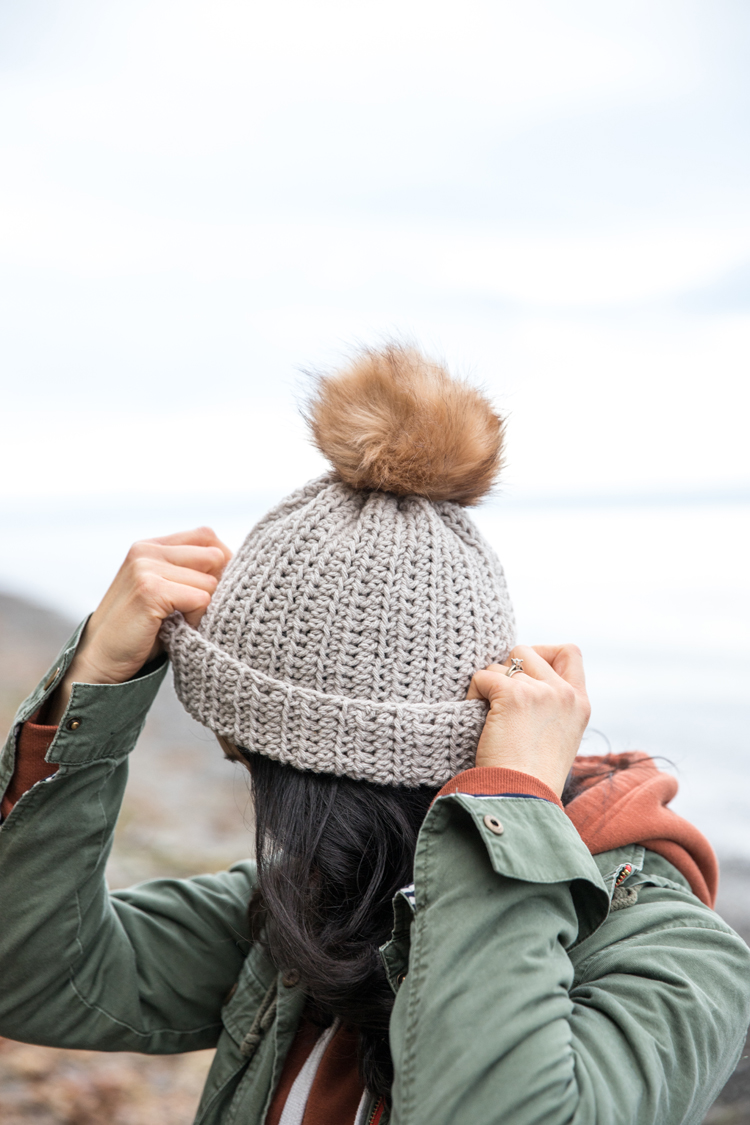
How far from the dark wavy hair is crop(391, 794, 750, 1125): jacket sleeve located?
179 millimetres

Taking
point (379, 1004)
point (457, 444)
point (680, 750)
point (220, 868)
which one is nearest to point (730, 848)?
point (680, 750)

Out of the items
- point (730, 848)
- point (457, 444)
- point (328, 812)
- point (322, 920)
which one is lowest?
point (730, 848)

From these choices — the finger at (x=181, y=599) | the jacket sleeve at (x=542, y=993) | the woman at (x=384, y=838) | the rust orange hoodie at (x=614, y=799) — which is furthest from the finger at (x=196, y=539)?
the jacket sleeve at (x=542, y=993)

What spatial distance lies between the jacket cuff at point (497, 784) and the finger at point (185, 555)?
59 centimetres

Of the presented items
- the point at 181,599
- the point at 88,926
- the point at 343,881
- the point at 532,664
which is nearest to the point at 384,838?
the point at 343,881

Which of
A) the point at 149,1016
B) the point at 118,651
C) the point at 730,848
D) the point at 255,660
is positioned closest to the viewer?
the point at 255,660

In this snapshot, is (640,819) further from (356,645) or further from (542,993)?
(356,645)

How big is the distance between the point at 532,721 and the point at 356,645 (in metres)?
0.27

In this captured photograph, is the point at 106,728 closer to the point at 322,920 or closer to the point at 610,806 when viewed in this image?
the point at 322,920

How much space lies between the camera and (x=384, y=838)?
1150 mm

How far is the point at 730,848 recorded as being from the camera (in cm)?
283

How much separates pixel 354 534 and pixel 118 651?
441 millimetres

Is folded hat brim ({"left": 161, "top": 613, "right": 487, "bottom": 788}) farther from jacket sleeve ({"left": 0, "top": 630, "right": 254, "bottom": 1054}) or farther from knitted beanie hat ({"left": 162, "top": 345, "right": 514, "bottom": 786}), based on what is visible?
jacket sleeve ({"left": 0, "top": 630, "right": 254, "bottom": 1054})

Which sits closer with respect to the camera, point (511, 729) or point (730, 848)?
point (511, 729)
